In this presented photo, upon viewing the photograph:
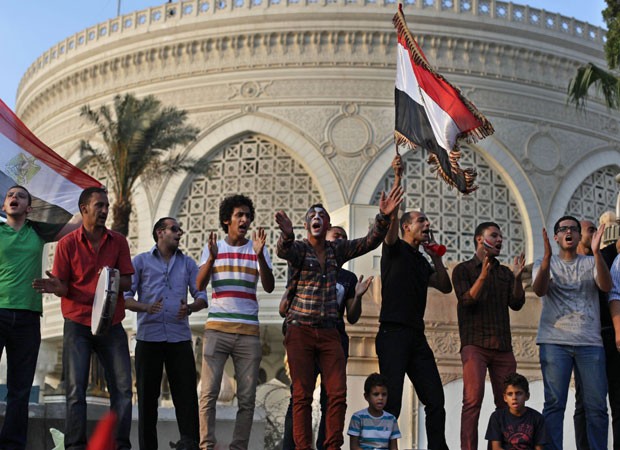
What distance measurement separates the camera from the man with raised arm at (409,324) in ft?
20.9

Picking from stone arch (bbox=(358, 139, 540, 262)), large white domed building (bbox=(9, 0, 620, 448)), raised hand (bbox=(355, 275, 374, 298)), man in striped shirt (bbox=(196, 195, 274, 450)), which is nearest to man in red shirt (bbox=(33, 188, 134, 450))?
man in striped shirt (bbox=(196, 195, 274, 450))

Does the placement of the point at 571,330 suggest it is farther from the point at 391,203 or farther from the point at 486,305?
the point at 391,203

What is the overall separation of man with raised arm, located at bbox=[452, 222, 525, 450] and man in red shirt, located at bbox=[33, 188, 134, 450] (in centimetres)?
221

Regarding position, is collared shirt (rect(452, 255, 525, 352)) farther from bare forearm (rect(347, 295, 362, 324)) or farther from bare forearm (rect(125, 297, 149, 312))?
bare forearm (rect(125, 297, 149, 312))

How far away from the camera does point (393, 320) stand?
6410 mm

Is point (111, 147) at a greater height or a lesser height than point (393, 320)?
greater

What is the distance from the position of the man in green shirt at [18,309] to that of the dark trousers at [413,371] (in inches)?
85.8

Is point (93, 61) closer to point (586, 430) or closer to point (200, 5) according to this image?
point (200, 5)

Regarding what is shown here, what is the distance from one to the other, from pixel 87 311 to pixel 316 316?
4.48ft

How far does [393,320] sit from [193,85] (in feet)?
68.9

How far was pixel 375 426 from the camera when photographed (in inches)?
246

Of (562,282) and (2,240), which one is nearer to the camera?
(2,240)

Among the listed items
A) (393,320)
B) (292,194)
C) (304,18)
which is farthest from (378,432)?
(304,18)

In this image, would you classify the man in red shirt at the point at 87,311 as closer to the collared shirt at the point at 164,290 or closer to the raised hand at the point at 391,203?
the collared shirt at the point at 164,290
